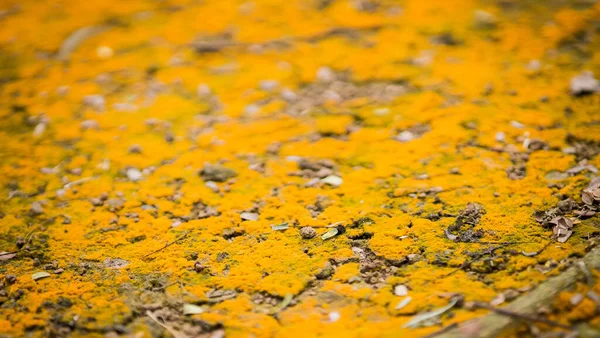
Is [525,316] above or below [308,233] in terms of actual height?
above

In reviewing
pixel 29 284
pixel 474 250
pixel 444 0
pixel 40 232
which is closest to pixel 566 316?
pixel 474 250

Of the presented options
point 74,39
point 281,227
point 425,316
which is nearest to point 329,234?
point 281,227

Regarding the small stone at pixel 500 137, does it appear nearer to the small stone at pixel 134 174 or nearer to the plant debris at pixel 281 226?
the plant debris at pixel 281 226

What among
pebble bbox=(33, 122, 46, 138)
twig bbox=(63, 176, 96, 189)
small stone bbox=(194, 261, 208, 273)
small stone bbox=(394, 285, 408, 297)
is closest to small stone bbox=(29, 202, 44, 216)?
twig bbox=(63, 176, 96, 189)

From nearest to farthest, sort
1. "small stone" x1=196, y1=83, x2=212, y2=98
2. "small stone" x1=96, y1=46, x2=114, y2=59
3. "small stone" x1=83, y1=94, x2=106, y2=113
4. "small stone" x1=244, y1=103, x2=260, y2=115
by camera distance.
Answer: "small stone" x1=244, y1=103, x2=260, y2=115, "small stone" x1=83, y1=94, x2=106, y2=113, "small stone" x1=196, y1=83, x2=212, y2=98, "small stone" x1=96, y1=46, x2=114, y2=59

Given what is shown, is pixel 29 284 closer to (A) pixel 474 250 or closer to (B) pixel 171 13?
(A) pixel 474 250

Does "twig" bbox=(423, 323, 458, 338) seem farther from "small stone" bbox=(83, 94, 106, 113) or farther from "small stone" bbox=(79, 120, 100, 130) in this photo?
"small stone" bbox=(83, 94, 106, 113)

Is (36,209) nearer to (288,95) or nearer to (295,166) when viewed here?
(295,166)
